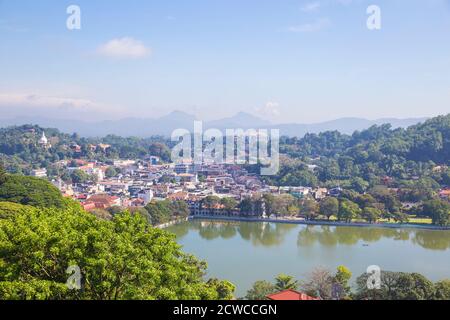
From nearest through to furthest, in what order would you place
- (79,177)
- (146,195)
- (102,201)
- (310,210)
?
(310,210) → (102,201) → (146,195) → (79,177)

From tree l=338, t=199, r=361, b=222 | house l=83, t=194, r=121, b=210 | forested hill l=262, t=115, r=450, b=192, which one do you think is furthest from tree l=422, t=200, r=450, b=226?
house l=83, t=194, r=121, b=210

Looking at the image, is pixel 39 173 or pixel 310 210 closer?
pixel 310 210

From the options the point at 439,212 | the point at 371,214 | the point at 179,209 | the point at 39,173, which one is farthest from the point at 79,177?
the point at 439,212

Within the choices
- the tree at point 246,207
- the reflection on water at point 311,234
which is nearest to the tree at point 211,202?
the tree at point 246,207

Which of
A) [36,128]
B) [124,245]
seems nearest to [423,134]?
[124,245]

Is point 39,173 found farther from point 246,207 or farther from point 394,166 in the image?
point 394,166

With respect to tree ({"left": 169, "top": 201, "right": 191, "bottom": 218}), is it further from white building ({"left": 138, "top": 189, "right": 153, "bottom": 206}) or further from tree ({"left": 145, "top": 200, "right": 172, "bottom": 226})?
white building ({"left": 138, "top": 189, "right": 153, "bottom": 206})
